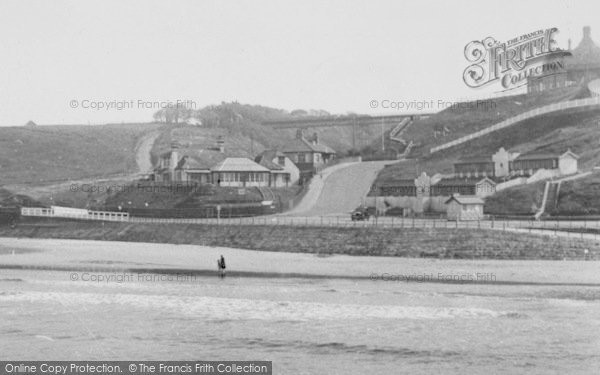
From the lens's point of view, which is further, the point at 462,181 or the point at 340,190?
the point at 340,190

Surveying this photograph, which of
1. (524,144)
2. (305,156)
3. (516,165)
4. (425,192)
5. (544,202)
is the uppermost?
(305,156)

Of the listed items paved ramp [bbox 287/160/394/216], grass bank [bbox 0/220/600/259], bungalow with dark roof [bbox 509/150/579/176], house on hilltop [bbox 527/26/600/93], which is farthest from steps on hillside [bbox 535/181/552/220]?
house on hilltop [bbox 527/26/600/93]

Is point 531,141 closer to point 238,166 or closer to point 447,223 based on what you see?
point 238,166

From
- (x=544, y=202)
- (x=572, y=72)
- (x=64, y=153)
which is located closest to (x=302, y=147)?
(x=544, y=202)

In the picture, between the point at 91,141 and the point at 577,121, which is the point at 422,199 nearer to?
the point at 577,121

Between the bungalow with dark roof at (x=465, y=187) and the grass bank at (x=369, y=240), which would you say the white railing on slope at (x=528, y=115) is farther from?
the grass bank at (x=369, y=240)

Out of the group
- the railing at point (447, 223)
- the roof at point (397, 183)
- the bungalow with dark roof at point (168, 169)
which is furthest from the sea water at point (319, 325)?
the bungalow with dark roof at point (168, 169)

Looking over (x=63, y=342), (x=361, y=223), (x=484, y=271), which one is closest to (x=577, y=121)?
(x=361, y=223)
